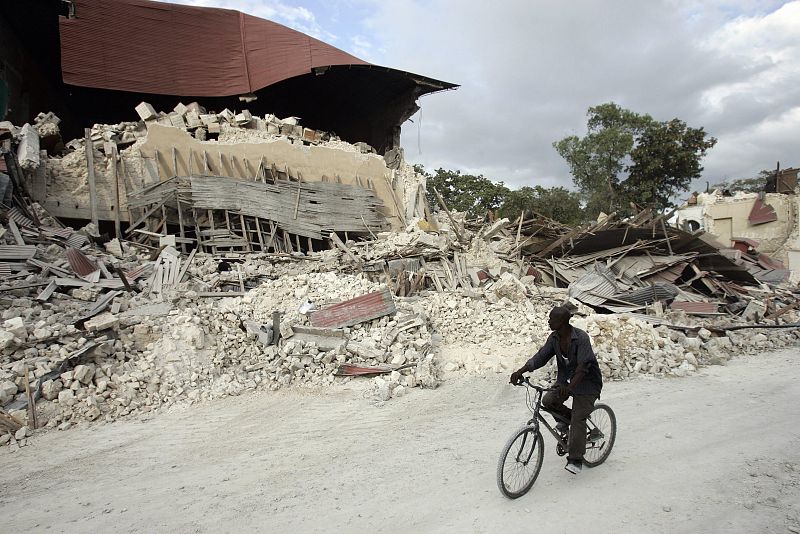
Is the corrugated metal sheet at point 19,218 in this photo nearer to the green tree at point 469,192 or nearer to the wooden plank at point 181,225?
the wooden plank at point 181,225

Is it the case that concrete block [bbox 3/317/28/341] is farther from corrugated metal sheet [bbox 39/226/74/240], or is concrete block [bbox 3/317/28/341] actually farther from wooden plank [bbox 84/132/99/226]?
wooden plank [bbox 84/132/99/226]

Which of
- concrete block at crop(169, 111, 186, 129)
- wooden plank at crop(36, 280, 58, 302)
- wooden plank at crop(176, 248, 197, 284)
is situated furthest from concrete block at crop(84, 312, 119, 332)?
concrete block at crop(169, 111, 186, 129)

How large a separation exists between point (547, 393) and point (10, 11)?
22.9 meters

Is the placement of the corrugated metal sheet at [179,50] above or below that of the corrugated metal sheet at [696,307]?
above

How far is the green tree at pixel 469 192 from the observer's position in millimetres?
30469

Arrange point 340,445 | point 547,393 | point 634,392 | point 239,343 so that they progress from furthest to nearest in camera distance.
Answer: point 239,343 → point 634,392 → point 340,445 → point 547,393

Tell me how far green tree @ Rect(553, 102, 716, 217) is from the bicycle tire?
24.2 meters

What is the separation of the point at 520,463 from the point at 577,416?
1.98ft

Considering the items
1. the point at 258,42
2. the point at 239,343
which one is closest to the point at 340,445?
the point at 239,343

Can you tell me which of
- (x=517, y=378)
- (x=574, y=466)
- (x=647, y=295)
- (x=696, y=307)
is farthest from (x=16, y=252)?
(x=696, y=307)

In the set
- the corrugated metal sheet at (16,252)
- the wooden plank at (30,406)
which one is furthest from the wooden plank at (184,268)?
the wooden plank at (30,406)

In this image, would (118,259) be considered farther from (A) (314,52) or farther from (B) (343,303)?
(A) (314,52)

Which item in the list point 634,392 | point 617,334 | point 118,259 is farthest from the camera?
point 118,259

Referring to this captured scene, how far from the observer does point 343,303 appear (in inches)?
333
